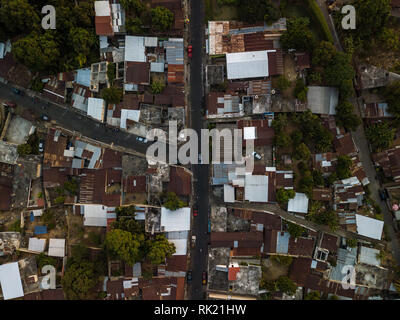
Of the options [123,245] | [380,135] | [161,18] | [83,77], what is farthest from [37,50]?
[380,135]

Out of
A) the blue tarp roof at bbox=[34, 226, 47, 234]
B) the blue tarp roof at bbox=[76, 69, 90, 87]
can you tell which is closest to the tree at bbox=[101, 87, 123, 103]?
the blue tarp roof at bbox=[76, 69, 90, 87]

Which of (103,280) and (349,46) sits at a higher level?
(349,46)

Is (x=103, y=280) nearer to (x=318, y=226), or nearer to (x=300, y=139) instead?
(x=318, y=226)

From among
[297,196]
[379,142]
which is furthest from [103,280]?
[379,142]

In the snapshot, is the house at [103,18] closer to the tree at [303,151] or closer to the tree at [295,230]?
the tree at [303,151]

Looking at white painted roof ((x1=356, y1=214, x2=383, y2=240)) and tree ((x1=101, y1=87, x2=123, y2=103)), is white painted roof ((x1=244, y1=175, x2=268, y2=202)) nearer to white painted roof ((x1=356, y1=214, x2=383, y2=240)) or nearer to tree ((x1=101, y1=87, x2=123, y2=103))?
white painted roof ((x1=356, y1=214, x2=383, y2=240))
